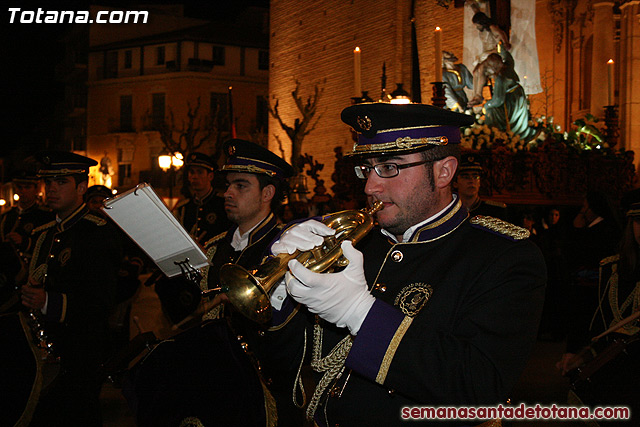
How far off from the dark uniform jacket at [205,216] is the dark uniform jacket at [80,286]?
6.15 ft

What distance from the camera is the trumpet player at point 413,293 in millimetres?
2107

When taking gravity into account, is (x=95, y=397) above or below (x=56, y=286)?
below

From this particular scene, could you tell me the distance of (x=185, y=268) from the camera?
3.64 m

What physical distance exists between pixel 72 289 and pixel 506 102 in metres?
9.83

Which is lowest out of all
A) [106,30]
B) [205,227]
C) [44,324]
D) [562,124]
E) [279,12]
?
[44,324]

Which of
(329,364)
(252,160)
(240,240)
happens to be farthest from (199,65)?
(329,364)

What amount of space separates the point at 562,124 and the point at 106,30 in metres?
38.7

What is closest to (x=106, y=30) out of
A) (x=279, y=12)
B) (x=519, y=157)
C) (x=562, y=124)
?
(x=279, y=12)

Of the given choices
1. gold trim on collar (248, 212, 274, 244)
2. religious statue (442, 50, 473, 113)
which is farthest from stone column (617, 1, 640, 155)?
gold trim on collar (248, 212, 274, 244)

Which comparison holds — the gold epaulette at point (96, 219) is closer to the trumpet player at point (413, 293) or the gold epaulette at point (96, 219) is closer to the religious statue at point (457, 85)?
the trumpet player at point (413, 293)

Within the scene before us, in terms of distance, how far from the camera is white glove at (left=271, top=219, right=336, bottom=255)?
2371 mm

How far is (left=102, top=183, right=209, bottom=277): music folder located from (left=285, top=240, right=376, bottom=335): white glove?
1.35 meters

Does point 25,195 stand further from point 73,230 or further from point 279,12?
point 279,12

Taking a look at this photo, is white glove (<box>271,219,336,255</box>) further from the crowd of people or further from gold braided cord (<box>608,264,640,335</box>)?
gold braided cord (<box>608,264,640,335</box>)
